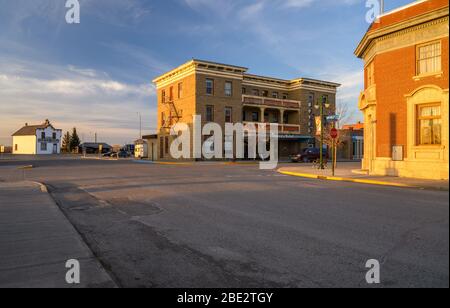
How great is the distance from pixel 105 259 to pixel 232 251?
197 cm

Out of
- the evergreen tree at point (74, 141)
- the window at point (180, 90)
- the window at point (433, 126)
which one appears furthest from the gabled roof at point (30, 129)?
the window at point (433, 126)

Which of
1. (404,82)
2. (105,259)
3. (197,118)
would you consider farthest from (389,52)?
(197,118)

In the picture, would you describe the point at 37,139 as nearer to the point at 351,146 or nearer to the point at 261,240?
the point at 351,146

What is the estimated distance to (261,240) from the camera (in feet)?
20.7

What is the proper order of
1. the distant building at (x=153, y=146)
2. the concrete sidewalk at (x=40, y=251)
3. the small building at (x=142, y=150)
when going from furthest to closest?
1. the small building at (x=142, y=150)
2. the distant building at (x=153, y=146)
3. the concrete sidewalk at (x=40, y=251)

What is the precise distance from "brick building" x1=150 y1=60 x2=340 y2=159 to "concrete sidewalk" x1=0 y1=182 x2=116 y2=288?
34.5m

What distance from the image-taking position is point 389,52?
19625 millimetres

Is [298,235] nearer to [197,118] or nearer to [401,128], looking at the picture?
[401,128]

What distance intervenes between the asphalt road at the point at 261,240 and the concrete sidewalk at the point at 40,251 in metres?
0.29

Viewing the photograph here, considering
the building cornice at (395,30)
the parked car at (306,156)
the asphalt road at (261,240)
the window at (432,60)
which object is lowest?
the asphalt road at (261,240)

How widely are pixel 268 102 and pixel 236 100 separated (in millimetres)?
5270

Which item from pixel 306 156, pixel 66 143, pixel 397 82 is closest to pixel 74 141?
pixel 66 143

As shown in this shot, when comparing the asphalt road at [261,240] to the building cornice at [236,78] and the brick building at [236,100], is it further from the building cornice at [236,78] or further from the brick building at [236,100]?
the building cornice at [236,78]

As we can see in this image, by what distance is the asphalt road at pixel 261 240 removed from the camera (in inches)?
170
